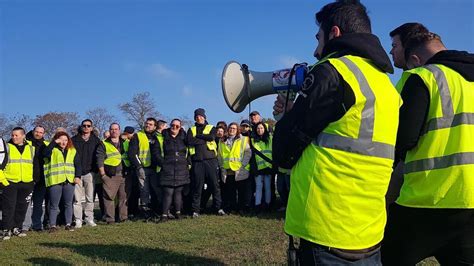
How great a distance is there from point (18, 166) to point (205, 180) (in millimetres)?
3909

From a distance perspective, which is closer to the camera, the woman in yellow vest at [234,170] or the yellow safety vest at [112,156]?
the yellow safety vest at [112,156]

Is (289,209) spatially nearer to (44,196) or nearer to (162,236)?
(162,236)

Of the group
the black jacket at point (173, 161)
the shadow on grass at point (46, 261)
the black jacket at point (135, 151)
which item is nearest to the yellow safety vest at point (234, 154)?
the black jacket at point (173, 161)

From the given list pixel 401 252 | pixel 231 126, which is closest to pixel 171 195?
pixel 231 126

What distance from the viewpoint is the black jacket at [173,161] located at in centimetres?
948

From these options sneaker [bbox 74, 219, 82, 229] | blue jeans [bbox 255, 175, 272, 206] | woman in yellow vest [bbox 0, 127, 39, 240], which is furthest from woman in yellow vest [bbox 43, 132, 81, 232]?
blue jeans [bbox 255, 175, 272, 206]

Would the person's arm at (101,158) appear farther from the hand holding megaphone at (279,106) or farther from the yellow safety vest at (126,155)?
the hand holding megaphone at (279,106)

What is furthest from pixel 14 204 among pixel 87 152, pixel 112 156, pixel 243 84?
pixel 243 84

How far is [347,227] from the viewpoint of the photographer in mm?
2082

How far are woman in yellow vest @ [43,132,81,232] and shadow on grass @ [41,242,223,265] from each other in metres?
1.84

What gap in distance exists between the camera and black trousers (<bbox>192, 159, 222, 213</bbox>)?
1006 centimetres

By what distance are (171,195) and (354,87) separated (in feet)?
25.7

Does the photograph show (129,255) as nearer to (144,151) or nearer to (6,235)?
(6,235)

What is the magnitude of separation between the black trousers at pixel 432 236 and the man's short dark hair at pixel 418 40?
1105 mm
